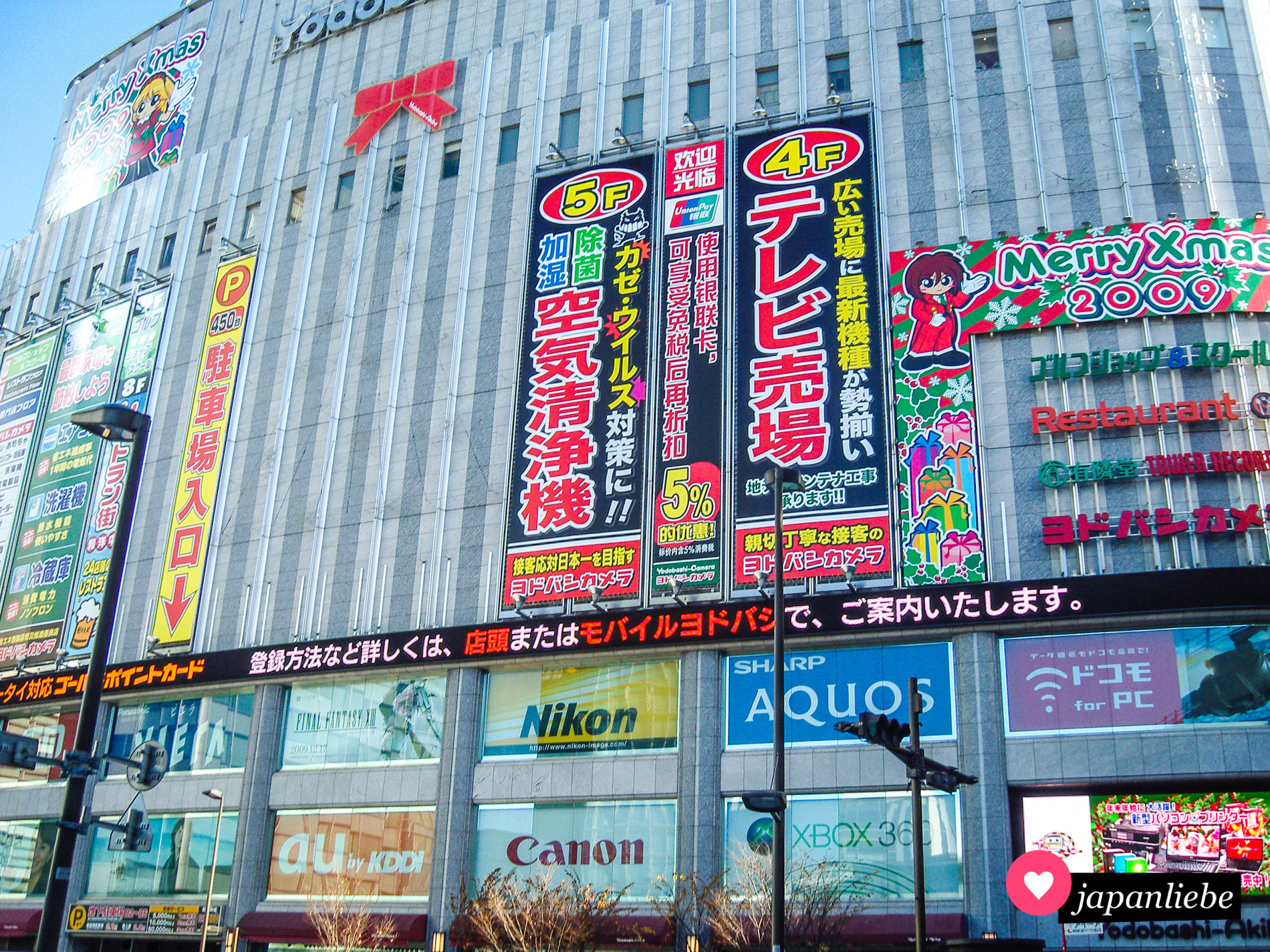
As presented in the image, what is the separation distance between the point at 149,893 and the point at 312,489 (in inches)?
585

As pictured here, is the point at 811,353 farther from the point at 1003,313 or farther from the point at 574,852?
the point at 574,852

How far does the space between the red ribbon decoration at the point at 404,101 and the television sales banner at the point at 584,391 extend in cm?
869

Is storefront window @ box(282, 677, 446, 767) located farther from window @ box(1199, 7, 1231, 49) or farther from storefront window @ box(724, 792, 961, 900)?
window @ box(1199, 7, 1231, 49)

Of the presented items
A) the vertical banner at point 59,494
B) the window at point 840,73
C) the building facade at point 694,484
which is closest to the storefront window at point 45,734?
the building facade at point 694,484

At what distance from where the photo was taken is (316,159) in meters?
50.9

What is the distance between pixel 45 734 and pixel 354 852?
16.7 metres

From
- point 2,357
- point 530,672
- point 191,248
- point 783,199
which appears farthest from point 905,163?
point 2,357

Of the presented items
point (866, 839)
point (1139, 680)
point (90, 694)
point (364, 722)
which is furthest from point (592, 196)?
point (90, 694)

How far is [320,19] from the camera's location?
55250mm

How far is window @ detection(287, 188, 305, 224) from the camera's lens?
50.1 m

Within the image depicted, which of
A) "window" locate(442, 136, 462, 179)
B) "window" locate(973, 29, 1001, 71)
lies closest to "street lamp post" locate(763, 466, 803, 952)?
"window" locate(973, 29, 1001, 71)

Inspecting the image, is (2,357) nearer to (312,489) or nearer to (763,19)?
(312,489)

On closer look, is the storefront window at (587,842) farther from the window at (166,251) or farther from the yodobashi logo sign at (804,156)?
the window at (166,251)

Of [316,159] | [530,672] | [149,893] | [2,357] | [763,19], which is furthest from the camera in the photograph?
[2,357]
